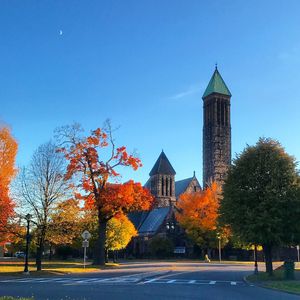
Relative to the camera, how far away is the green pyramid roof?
5094 inches

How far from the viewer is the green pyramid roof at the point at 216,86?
12938 cm

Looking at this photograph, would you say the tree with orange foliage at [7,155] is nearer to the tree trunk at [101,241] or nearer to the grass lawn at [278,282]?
the tree trunk at [101,241]

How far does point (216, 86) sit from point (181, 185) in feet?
94.5

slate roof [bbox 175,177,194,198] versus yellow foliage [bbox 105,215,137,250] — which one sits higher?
slate roof [bbox 175,177,194,198]

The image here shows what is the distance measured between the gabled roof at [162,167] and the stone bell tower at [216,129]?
973 cm

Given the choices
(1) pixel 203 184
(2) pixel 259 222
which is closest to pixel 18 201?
(2) pixel 259 222

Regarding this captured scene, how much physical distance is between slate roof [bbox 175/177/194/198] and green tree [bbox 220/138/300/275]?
9145 centimetres

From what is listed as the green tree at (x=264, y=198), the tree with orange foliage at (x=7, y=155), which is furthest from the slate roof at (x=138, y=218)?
the green tree at (x=264, y=198)

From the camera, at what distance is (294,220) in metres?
30.9

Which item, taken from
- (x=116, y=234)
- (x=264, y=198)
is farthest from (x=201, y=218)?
(x=264, y=198)

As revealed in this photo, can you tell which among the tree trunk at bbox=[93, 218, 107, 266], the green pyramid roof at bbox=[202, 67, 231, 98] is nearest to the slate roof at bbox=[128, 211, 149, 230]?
the green pyramid roof at bbox=[202, 67, 231, 98]

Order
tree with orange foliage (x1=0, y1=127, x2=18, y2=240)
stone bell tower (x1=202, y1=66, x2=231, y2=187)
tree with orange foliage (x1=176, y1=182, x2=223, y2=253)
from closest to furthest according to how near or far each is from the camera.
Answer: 1. tree with orange foliage (x1=0, y1=127, x2=18, y2=240)
2. tree with orange foliage (x1=176, y1=182, x2=223, y2=253)
3. stone bell tower (x1=202, y1=66, x2=231, y2=187)

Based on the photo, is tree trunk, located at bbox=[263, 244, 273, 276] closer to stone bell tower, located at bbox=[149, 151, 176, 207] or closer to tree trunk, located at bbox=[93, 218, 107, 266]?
tree trunk, located at bbox=[93, 218, 107, 266]

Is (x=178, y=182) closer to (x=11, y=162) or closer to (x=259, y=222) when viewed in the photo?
(x=11, y=162)
